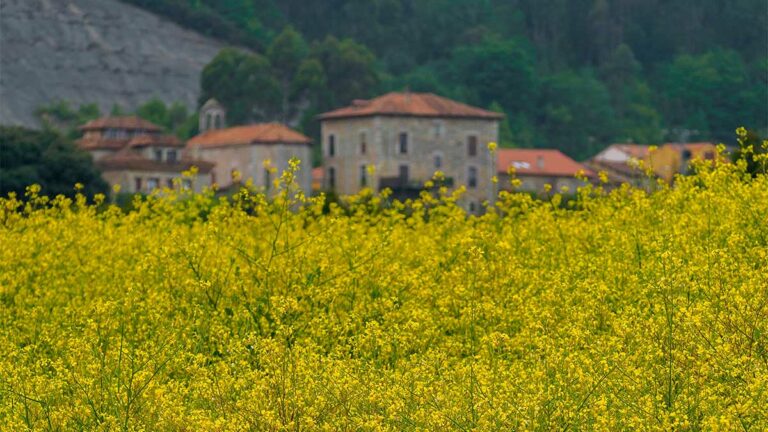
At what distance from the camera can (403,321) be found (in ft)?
62.6

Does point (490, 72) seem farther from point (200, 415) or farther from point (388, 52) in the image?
point (200, 415)

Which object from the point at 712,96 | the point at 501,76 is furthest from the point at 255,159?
the point at 712,96

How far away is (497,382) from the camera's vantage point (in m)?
14.9

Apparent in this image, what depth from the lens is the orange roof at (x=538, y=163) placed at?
101625 millimetres

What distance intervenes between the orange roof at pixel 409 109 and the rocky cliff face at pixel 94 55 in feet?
161

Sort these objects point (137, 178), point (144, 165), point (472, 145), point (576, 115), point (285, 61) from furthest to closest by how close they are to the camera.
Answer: point (576, 115) < point (285, 61) < point (472, 145) < point (144, 165) < point (137, 178)

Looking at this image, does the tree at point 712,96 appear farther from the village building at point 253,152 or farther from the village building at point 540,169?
the village building at point 253,152

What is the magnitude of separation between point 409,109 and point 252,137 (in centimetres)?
1058

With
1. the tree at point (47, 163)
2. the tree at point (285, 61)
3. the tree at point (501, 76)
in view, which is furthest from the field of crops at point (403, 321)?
the tree at point (501, 76)

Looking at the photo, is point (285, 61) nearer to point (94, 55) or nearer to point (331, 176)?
point (94, 55)

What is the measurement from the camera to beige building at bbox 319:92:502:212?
95.1 m

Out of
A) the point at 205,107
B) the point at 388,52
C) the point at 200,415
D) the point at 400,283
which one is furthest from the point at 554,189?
Result: the point at 200,415

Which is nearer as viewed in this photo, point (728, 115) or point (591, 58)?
point (728, 115)

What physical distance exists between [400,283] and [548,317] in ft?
13.1
